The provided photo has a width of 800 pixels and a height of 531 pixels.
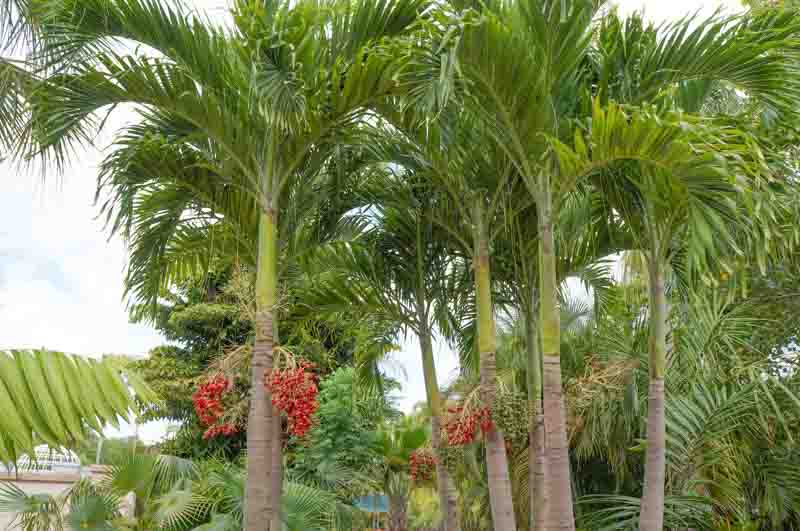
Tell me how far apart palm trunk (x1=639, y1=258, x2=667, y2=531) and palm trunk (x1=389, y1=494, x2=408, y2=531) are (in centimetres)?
1047

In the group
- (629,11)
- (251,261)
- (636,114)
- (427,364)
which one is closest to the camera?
(636,114)

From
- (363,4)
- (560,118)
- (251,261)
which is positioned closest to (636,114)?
(560,118)

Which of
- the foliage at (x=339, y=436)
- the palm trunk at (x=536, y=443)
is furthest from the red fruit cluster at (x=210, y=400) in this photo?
the foliage at (x=339, y=436)

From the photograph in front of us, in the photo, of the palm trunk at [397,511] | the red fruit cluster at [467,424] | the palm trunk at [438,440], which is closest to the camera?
the red fruit cluster at [467,424]

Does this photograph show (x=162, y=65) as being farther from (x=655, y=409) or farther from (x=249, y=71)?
(x=655, y=409)

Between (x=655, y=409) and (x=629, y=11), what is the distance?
10.1 ft

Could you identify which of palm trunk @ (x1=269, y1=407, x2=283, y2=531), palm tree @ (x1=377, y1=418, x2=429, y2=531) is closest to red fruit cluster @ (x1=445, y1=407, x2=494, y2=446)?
palm trunk @ (x1=269, y1=407, x2=283, y2=531)

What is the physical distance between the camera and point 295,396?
17.7 ft

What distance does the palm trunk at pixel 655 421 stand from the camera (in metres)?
5.64

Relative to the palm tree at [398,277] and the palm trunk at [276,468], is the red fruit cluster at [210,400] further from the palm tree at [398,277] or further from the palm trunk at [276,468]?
the palm tree at [398,277]

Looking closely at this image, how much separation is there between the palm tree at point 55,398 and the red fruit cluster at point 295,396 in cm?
261

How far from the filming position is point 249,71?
18.2 feet

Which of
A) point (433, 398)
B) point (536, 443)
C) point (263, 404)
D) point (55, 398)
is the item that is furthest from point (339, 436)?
point (55, 398)

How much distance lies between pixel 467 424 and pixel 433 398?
67.1 inches
